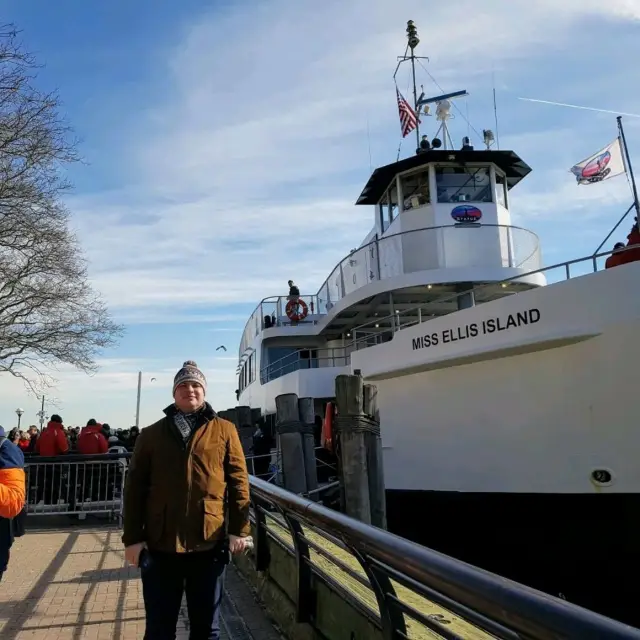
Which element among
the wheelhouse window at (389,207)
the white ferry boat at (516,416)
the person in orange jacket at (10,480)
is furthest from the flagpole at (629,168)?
the person in orange jacket at (10,480)

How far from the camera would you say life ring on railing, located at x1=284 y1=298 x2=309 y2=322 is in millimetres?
17953

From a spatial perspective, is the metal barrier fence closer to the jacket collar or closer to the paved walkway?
the paved walkway

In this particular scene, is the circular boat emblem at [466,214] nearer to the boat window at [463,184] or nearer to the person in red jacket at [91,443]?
the boat window at [463,184]

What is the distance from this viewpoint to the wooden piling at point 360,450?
Result: 6.69 m

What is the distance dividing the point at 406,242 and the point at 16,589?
949cm

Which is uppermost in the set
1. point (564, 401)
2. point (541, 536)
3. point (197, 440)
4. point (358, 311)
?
point (358, 311)

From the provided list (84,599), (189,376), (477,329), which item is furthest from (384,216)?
→ (189,376)

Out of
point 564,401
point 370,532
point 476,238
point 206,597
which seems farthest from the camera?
point 476,238

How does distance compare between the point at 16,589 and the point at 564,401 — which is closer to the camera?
the point at 16,589

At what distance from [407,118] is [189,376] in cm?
1391

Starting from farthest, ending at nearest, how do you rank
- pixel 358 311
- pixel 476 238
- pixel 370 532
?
pixel 358 311 < pixel 476 238 < pixel 370 532

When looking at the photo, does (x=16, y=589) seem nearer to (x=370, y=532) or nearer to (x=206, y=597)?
(x=206, y=597)

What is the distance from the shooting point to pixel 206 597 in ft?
9.87

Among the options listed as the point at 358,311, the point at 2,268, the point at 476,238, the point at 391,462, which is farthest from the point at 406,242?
the point at 2,268
